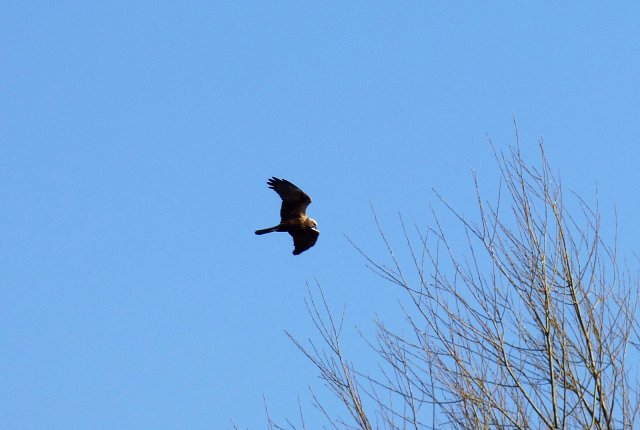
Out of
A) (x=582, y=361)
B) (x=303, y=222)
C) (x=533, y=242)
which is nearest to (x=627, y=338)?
(x=582, y=361)

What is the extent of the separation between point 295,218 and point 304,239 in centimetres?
31

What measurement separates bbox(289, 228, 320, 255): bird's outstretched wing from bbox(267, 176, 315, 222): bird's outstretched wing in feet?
0.72

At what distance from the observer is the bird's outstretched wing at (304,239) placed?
12070mm

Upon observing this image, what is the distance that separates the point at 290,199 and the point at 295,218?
0.22m

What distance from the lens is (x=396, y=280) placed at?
746 cm

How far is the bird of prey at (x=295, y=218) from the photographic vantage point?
11859 millimetres

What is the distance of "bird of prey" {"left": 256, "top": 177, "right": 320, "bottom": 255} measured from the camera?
11.9 meters

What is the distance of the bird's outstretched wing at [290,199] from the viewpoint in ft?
38.9

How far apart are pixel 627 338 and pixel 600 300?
0.33 metres

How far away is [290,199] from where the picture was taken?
1192 cm

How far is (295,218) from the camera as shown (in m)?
12.0

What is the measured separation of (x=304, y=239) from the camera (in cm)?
1213

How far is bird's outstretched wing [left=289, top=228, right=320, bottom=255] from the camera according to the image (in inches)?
475

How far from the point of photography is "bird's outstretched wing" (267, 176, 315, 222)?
38.9 ft
